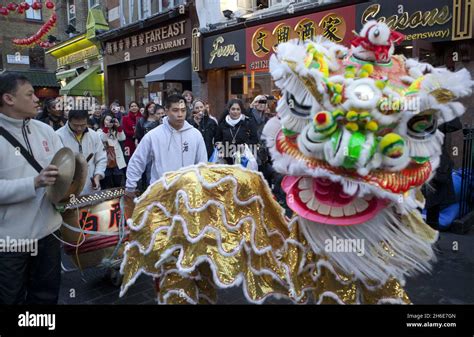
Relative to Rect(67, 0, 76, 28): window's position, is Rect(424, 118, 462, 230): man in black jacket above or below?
below

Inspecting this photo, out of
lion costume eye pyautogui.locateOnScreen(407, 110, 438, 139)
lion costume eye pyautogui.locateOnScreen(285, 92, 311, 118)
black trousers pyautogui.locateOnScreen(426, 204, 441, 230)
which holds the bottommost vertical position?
black trousers pyautogui.locateOnScreen(426, 204, 441, 230)

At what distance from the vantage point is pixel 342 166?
1769 mm

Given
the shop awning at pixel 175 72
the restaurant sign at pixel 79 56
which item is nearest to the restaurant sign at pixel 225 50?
the shop awning at pixel 175 72

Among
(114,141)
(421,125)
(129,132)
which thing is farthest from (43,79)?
(421,125)

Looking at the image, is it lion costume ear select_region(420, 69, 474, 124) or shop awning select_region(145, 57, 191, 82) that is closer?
lion costume ear select_region(420, 69, 474, 124)

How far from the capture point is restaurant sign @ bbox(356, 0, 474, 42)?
620 cm

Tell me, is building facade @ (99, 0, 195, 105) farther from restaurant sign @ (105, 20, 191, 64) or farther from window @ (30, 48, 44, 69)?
window @ (30, 48, 44, 69)

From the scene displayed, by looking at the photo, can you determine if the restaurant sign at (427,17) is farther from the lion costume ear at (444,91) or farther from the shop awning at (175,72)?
the shop awning at (175,72)

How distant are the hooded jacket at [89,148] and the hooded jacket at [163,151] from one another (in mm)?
872

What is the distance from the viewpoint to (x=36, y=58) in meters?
26.5

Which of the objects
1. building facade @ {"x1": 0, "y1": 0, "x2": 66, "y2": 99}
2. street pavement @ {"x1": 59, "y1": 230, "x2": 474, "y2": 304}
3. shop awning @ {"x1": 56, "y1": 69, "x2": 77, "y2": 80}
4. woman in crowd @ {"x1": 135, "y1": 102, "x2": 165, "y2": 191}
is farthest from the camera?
building facade @ {"x1": 0, "y1": 0, "x2": 66, "y2": 99}

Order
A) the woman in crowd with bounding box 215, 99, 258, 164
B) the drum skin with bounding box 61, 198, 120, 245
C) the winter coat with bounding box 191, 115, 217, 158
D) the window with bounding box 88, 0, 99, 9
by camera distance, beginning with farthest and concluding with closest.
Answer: the window with bounding box 88, 0, 99, 9
the winter coat with bounding box 191, 115, 217, 158
the woman in crowd with bounding box 215, 99, 258, 164
the drum skin with bounding box 61, 198, 120, 245

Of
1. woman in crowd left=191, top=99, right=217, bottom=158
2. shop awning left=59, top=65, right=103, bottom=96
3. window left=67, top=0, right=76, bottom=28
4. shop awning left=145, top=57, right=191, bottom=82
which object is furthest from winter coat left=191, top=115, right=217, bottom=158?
window left=67, top=0, right=76, bottom=28

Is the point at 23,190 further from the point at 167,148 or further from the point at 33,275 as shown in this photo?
the point at 167,148
